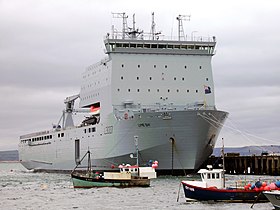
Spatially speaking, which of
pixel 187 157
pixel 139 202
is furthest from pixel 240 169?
pixel 139 202

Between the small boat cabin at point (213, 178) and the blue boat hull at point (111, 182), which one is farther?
the blue boat hull at point (111, 182)

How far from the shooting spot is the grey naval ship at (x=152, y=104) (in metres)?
50.9

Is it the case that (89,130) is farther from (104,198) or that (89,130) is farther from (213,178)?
(213,178)

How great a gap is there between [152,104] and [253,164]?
13.6 meters

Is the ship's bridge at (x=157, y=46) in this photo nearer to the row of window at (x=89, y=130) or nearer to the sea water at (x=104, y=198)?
the row of window at (x=89, y=130)

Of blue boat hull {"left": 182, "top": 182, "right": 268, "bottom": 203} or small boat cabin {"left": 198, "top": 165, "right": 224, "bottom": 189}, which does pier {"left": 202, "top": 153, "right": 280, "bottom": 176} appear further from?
blue boat hull {"left": 182, "top": 182, "right": 268, "bottom": 203}

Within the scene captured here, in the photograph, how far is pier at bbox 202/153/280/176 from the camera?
192 ft

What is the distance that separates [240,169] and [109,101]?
16.9 metres

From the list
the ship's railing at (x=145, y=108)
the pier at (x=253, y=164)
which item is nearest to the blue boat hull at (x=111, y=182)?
the ship's railing at (x=145, y=108)

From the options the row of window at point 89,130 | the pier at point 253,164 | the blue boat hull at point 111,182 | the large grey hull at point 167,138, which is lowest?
the blue boat hull at point 111,182

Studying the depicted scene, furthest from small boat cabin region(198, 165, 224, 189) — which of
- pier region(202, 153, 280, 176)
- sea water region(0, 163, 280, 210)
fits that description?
pier region(202, 153, 280, 176)

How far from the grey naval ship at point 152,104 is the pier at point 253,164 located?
4819mm

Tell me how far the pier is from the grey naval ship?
4819 mm

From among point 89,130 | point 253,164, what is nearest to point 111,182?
point 89,130
